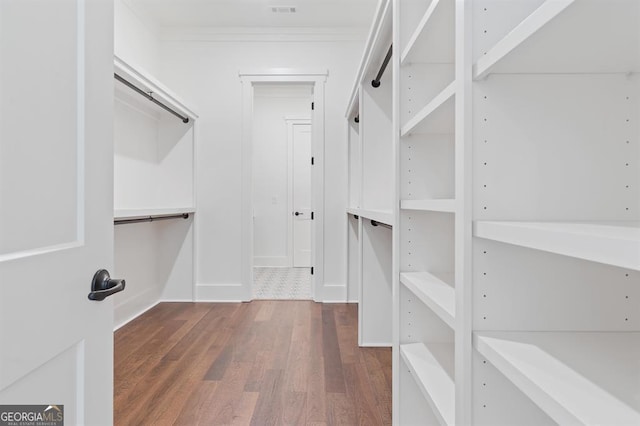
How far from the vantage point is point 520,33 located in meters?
0.62

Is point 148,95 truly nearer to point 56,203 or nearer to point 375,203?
point 375,203

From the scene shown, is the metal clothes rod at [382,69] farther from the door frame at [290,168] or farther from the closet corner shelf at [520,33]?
the door frame at [290,168]

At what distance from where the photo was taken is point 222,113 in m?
3.76

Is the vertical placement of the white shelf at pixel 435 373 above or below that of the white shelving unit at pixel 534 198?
below

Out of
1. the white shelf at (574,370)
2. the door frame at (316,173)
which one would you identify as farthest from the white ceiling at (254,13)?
the white shelf at (574,370)

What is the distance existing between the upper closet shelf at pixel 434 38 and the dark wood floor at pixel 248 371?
1.47 metres

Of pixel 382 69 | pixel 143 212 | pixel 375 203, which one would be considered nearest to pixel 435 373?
pixel 375 203

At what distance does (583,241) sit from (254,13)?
3652mm

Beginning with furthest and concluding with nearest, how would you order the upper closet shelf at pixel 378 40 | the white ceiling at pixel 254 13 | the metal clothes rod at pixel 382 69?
1. the white ceiling at pixel 254 13
2. the metal clothes rod at pixel 382 69
3. the upper closet shelf at pixel 378 40

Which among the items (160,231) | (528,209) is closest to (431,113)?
(528,209)

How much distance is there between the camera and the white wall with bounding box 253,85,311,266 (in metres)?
5.64

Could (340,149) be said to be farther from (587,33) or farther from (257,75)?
(587,33)

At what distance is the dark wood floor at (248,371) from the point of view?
168cm

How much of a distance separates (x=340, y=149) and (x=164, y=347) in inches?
91.3
